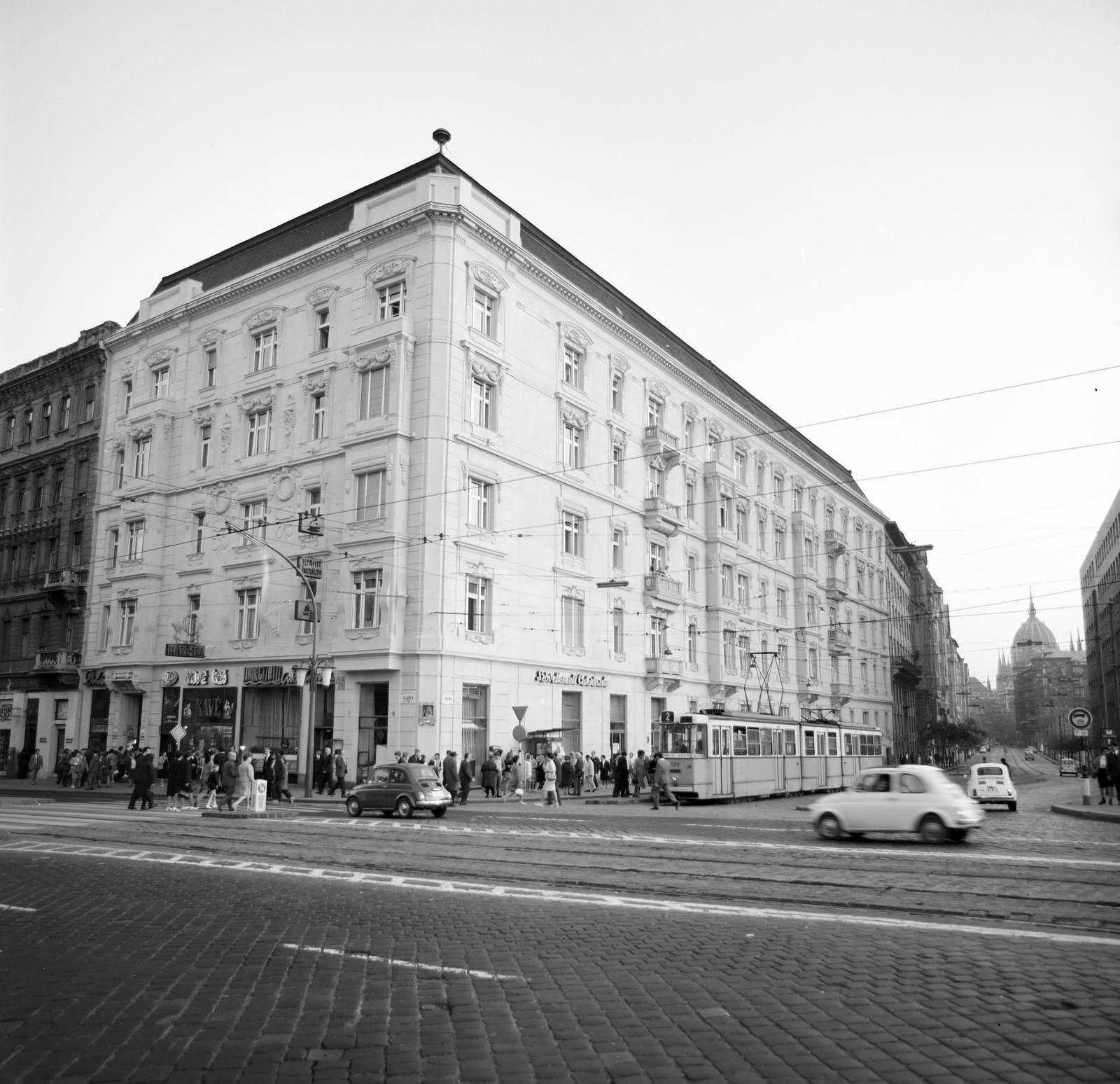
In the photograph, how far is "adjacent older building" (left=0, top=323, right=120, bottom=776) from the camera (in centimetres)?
4772

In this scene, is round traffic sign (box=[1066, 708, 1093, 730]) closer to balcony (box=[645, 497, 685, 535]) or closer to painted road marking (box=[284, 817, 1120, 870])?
painted road marking (box=[284, 817, 1120, 870])

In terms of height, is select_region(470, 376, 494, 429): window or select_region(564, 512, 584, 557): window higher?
select_region(470, 376, 494, 429): window

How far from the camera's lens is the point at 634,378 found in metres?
49.2

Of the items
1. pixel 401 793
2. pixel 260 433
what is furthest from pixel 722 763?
pixel 260 433

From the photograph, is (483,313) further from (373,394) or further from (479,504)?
(479,504)

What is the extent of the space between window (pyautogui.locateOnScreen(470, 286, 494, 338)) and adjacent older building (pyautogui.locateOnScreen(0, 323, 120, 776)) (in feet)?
72.3

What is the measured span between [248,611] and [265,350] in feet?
→ 36.9

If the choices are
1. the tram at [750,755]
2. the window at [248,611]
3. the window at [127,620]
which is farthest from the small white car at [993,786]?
the window at [127,620]

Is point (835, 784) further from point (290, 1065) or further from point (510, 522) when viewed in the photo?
point (290, 1065)

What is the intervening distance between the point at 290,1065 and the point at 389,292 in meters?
36.0

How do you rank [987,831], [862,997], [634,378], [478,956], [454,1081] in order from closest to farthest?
[454,1081], [862,997], [478,956], [987,831], [634,378]

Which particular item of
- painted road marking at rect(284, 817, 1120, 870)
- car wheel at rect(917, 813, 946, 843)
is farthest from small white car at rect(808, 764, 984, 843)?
A: painted road marking at rect(284, 817, 1120, 870)

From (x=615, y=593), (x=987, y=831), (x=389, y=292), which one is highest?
(x=389, y=292)

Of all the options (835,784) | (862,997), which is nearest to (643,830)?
(862,997)
